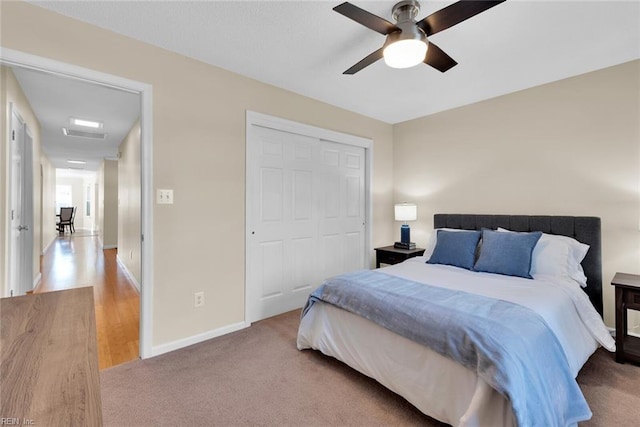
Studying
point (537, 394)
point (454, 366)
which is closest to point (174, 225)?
point (454, 366)

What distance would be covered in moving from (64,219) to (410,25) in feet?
43.1

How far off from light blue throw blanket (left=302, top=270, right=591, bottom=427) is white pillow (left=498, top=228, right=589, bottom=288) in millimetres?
997

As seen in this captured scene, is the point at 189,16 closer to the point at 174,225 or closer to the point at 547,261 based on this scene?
Result: the point at 174,225

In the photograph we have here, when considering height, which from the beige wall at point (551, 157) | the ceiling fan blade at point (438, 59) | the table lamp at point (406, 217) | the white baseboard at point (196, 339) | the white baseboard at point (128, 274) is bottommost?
the white baseboard at point (196, 339)

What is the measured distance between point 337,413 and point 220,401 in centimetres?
71

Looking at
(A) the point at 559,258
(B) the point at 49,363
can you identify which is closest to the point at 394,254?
(A) the point at 559,258

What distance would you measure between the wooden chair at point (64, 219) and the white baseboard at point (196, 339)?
443 inches

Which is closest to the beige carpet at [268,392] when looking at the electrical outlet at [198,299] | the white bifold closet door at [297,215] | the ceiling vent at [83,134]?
the electrical outlet at [198,299]

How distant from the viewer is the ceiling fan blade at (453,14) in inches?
55.7

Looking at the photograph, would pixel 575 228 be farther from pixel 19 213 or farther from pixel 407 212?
pixel 19 213

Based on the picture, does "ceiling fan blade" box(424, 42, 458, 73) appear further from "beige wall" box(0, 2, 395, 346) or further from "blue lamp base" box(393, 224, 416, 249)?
"blue lamp base" box(393, 224, 416, 249)

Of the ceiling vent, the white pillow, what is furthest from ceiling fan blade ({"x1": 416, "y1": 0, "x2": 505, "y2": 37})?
the ceiling vent

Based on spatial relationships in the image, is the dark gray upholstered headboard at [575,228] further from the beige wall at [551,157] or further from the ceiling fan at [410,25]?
the ceiling fan at [410,25]

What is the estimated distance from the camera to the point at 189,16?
6.39 feet
